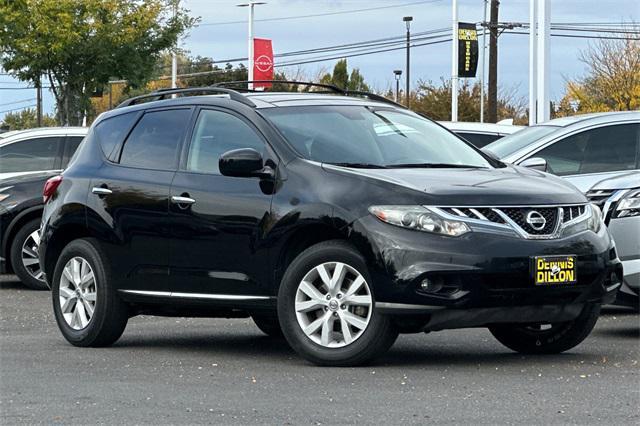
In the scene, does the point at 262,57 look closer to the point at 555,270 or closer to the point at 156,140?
the point at 156,140

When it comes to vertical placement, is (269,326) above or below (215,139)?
below

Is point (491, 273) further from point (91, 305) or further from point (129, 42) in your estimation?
point (129, 42)

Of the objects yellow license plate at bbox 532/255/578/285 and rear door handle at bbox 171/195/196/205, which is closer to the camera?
yellow license plate at bbox 532/255/578/285

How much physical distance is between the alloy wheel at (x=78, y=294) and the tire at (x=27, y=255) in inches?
199

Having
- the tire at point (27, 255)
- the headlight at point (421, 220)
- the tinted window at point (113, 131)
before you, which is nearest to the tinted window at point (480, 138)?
the tire at point (27, 255)

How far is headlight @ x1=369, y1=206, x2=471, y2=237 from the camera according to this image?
8.24 meters

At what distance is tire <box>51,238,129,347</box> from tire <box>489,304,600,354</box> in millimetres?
2684

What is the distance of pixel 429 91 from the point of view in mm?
80812

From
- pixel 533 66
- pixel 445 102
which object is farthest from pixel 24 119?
pixel 533 66

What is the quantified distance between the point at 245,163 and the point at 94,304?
6.11 ft

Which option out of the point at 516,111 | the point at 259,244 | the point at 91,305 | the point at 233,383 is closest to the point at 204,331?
the point at 91,305

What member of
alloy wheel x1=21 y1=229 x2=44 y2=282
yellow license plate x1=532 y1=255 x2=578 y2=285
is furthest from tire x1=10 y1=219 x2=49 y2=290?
yellow license plate x1=532 y1=255 x2=578 y2=285

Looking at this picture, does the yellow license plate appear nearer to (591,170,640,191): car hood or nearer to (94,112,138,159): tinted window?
(591,170,640,191): car hood

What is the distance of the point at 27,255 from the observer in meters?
15.4
